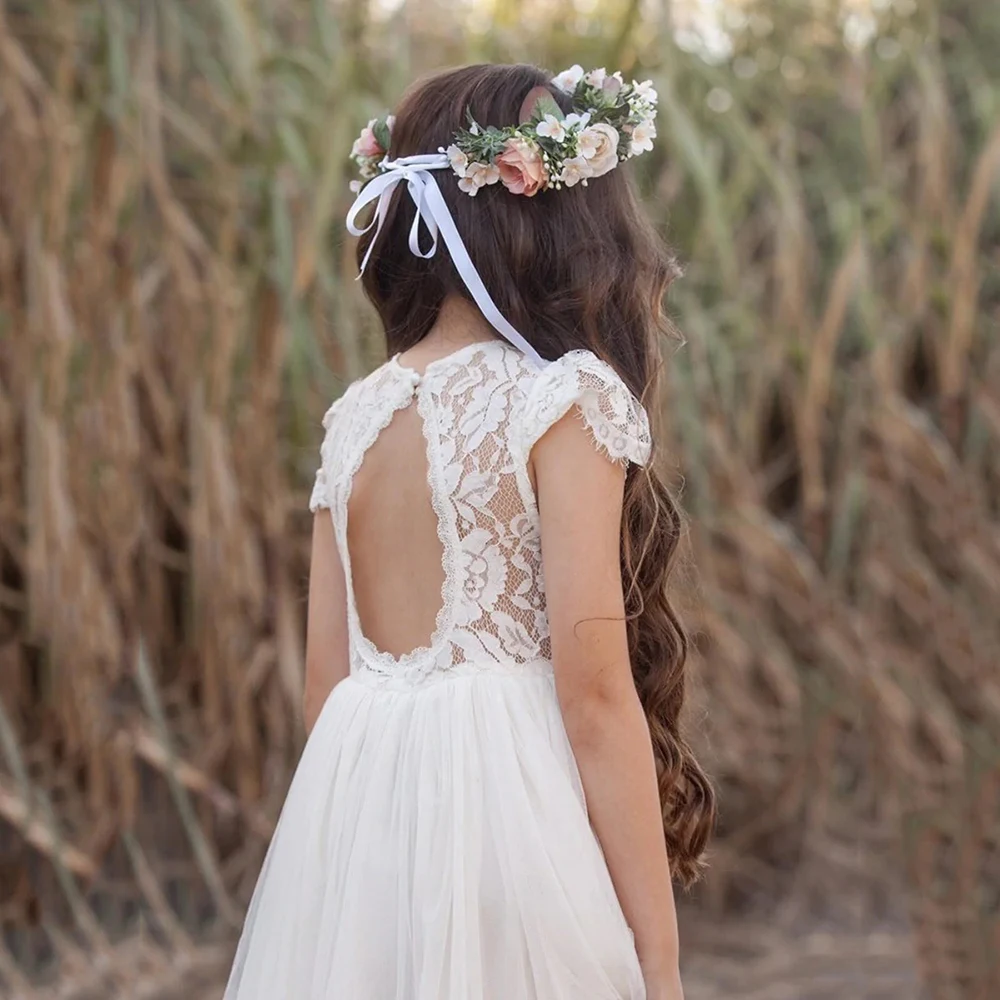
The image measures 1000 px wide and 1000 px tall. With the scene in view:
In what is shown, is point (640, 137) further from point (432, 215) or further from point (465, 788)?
point (465, 788)

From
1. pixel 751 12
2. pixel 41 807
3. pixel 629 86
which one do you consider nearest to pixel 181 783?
pixel 41 807

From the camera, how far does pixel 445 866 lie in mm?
1283

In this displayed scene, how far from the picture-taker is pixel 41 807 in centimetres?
243

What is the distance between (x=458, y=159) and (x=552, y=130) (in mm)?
95

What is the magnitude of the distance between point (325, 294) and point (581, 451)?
1.33 metres

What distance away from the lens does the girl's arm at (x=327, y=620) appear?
157 cm

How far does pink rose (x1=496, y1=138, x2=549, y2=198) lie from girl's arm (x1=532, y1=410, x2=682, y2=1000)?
0.23m

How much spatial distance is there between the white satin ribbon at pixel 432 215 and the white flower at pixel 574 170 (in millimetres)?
117

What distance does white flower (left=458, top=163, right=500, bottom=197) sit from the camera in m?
1.36

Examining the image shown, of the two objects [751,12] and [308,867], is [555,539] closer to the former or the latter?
[308,867]

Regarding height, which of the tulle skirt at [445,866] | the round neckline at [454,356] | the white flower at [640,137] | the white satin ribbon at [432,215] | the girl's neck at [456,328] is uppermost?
the white flower at [640,137]

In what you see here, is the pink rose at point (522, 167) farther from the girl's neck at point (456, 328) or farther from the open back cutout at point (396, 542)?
the open back cutout at point (396, 542)

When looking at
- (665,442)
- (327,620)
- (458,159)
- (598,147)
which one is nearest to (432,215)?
(458,159)

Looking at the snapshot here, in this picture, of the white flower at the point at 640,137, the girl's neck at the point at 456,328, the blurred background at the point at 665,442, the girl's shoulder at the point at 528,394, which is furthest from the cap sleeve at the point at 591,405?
the blurred background at the point at 665,442
